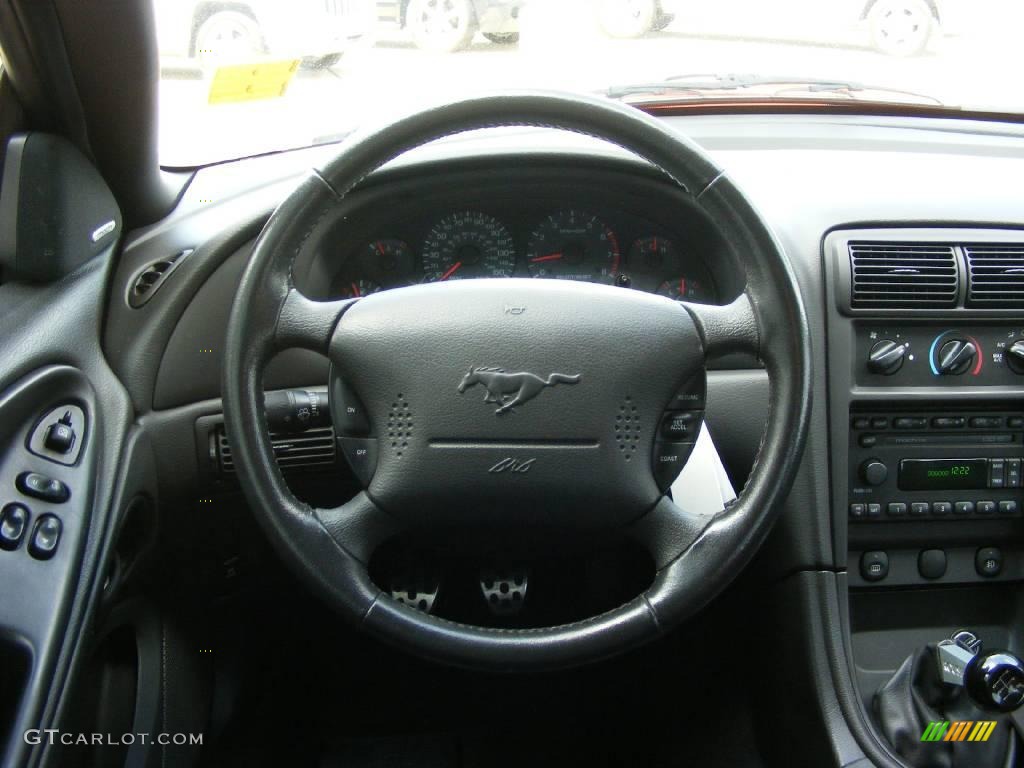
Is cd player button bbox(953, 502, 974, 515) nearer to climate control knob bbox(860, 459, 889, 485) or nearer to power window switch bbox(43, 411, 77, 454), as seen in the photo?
climate control knob bbox(860, 459, 889, 485)

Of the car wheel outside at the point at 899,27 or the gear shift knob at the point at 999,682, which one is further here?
the car wheel outside at the point at 899,27

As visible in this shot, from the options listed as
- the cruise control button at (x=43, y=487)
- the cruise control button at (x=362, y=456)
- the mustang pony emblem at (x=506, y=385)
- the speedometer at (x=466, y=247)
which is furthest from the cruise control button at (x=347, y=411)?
the speedometer at (x=466, y=247)

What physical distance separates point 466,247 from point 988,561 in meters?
1.13

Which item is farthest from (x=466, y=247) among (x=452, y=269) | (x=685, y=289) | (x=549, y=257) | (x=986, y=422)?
(x=986, y=422)

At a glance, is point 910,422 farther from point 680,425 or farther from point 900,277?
point 680,425

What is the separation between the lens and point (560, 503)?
1.36m

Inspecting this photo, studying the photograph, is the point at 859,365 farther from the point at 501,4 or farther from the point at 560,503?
the point at 501,4

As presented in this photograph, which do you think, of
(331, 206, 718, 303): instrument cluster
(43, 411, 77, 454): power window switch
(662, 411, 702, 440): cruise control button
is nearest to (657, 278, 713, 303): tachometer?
(331, 206, 718, 303): instrument cluster

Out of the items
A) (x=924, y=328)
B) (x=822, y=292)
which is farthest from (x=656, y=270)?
(x=924, y=328)

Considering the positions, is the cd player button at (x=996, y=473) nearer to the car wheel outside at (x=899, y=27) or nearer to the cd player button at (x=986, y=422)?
the cd player button at (x=986, y=422)

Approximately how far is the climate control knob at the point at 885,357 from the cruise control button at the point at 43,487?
1.30 meters

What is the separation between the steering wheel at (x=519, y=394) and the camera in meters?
1.26

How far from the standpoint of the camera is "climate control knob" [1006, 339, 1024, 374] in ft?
5.70

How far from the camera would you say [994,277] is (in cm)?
173
